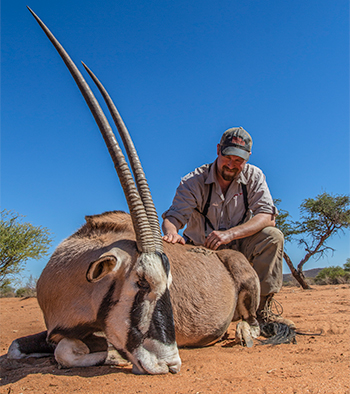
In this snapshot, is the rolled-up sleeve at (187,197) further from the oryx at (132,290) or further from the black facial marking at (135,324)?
the black facial marking at (135,324)

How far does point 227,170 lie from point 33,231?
10828mm

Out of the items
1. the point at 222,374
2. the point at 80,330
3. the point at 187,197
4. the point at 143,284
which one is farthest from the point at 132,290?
the point at 187,197

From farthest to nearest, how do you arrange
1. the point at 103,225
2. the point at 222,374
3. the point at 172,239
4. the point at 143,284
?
the point at 172,239 < the point at 103,225 < the point at 143,284 < the point at 222,374

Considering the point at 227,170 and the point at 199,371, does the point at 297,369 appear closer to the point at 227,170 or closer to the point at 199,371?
the point at 199,371

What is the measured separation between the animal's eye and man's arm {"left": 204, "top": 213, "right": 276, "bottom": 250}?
1918mm

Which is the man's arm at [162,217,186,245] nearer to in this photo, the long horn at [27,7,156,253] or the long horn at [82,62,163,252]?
the long horn at [82,62,163,252]

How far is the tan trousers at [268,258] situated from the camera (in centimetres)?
524

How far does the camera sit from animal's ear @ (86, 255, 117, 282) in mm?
3143

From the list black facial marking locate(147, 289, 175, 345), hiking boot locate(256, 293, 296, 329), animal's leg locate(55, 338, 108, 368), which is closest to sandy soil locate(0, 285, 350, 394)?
animal's leg locate(55, 338, 108, 368)

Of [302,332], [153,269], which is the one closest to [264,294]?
[302,332]

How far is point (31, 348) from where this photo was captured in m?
3.99

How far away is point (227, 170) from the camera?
5668 mm

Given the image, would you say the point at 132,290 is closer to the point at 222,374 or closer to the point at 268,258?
the point at 222,374

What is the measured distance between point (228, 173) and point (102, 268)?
2.98 meters
